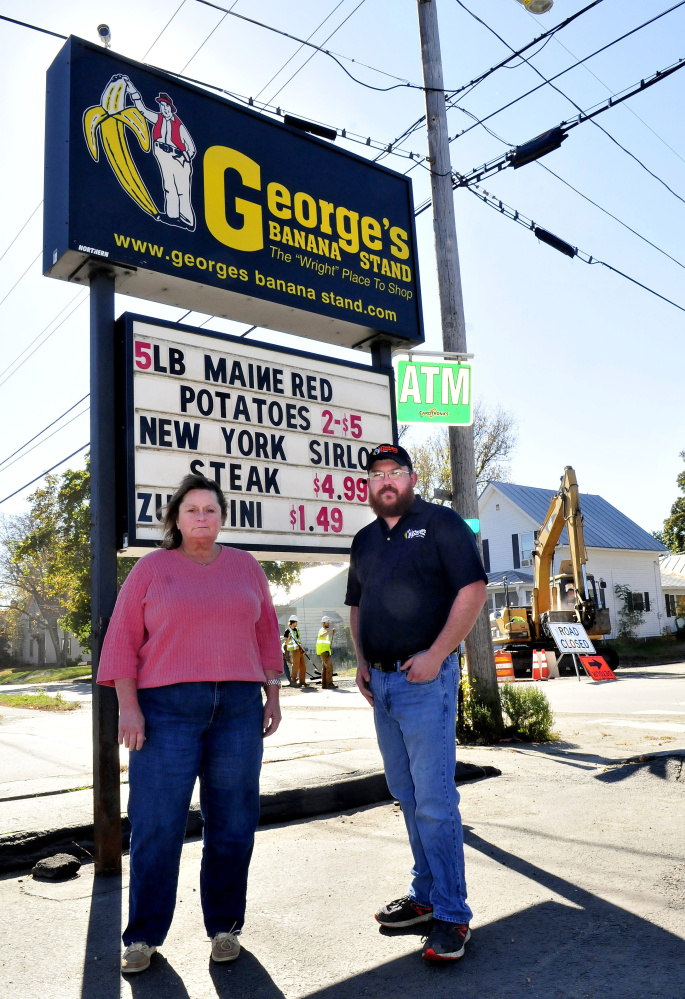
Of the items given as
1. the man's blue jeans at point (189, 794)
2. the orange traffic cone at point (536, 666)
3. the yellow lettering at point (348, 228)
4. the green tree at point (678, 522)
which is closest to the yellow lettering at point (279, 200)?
the yellow lettering at point (348, 228)

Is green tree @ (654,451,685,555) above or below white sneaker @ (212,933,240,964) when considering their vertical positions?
above

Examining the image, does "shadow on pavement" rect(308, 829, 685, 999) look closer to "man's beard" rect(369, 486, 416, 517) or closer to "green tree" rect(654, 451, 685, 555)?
"man's beard" rect(369, 486, 416, 517)

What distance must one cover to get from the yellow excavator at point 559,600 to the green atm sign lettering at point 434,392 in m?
14.5

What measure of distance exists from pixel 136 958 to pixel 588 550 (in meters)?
37.7

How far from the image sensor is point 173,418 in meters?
5.16

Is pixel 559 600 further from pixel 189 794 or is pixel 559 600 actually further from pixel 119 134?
pixel 189 794

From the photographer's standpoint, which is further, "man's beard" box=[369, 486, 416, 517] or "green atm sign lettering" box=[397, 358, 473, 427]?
"green atm sign lettering" box=[397, 358, 473, 427]

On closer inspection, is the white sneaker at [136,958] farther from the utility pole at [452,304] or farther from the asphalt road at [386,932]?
the utility pole at [452,304]

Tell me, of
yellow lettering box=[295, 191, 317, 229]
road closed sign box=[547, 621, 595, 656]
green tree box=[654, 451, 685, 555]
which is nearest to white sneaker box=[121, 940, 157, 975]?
yellow lettering box=[295, 191, 317, 229]

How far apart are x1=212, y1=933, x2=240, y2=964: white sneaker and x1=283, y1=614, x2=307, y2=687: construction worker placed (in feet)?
60.5

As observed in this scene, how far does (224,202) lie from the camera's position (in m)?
5.84

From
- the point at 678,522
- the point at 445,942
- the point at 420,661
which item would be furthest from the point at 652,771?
the point at 678,522

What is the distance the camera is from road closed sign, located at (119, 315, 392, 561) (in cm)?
500

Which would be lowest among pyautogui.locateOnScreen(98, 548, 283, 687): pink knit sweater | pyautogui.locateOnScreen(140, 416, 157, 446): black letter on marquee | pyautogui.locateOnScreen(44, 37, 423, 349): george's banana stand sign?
pyautogui.locateOnScreen(98, 548, 283, 687): pink knit sweater
